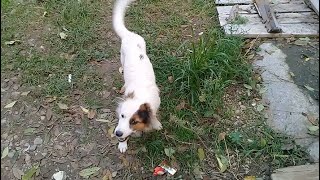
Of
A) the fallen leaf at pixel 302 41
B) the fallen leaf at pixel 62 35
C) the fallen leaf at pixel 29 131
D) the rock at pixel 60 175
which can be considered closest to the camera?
the rock at pixel 60 175

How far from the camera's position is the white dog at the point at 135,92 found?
2.54 m

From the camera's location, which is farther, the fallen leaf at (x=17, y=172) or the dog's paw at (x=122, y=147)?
the dog's paw at (x=122, y=147)

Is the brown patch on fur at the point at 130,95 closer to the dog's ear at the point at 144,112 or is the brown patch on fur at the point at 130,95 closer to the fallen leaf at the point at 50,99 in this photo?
the dog's ear at the point at 144,112

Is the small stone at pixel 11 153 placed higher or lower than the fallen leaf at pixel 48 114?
lower

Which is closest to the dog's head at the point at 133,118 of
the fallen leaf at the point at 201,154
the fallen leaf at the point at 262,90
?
the fallen leaf at the point at 201,154

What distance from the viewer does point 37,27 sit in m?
4.18

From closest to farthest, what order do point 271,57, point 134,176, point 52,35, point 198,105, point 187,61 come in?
1. point 134,176
2. point 198,105
3. point 187,61
4. point 271,57
5. point 52,35

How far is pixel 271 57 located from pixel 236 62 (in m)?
0.40

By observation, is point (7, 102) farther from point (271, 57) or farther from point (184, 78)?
point (271, 57)

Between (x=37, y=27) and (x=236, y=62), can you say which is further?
(x=37, y=27)

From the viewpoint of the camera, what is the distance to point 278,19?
4125 millimetres

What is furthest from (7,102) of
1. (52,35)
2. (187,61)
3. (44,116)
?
(187,61)

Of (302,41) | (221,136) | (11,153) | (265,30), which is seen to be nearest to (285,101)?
(221,136)

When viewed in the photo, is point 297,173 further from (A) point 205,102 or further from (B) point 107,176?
(B) point 107,176
